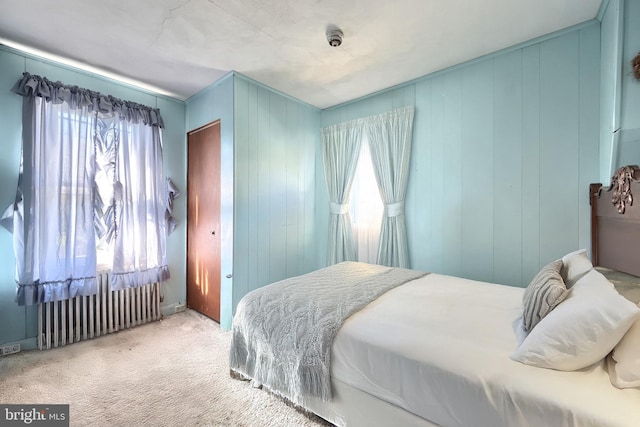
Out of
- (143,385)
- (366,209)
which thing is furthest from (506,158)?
(143,385)

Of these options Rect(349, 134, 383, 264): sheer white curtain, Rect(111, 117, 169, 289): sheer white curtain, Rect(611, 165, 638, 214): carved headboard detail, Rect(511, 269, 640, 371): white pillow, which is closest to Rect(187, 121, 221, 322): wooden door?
Rect(111, 117, 169, 289): sheer white curtain

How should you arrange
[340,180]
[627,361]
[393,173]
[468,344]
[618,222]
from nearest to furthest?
[627,361] → [468,344] → [618,222] → [393,173] → [340,180]

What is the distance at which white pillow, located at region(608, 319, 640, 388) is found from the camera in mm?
880

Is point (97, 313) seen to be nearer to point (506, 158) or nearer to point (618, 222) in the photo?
point (506, 158)

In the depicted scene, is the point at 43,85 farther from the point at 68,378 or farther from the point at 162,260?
the point at 68,378

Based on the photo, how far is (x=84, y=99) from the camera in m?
2.60

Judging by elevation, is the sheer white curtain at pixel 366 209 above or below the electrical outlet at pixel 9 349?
above

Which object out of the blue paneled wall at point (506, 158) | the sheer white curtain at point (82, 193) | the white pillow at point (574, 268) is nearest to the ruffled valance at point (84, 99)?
the sheer white curtain at point (82, 193)

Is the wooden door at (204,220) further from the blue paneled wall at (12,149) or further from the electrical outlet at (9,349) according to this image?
the electrical outlet at (9,349)

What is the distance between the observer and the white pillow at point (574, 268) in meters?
1.42

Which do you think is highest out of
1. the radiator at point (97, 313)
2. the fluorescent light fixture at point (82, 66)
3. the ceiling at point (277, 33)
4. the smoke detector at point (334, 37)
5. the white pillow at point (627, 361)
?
the ceiling at point (277, 33)

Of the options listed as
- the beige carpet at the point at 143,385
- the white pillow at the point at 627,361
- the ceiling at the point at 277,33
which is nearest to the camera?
the white pillow at the point at 627,361

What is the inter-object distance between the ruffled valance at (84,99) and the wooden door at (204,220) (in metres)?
0.52

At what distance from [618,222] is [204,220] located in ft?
11.9
